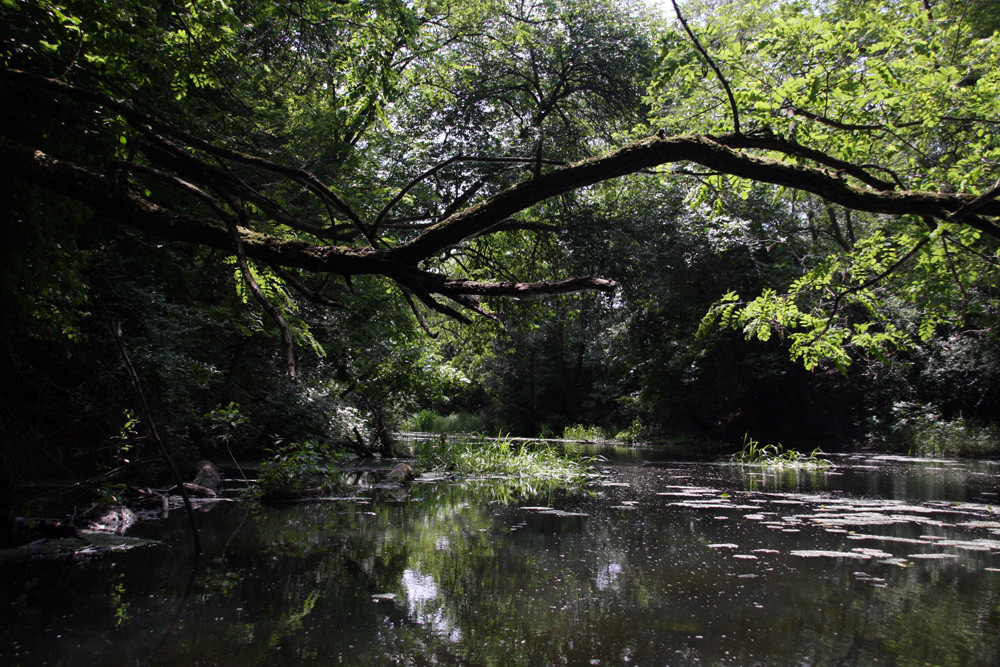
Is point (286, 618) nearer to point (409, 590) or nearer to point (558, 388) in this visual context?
point (409, 590)

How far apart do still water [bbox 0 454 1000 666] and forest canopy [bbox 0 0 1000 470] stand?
1.60 metres

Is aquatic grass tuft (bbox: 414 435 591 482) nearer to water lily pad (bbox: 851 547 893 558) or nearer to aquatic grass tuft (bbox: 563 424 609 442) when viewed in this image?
water lily pad (bbox: 851 547 893 558)

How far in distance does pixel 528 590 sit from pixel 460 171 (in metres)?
6.40

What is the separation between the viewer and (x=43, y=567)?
14.3 ft

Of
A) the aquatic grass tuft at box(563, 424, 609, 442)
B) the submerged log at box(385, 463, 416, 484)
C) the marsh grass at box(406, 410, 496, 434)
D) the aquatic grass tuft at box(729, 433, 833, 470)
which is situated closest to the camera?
the submerged log at box(385, 463, 416, 484)

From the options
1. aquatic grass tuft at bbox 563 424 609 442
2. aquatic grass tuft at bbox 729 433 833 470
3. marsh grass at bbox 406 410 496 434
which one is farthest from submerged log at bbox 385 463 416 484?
marsh grass at bbox 406 410 496 434

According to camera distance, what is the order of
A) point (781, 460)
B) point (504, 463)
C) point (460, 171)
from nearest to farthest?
point (460, 171), point (504, 463), point (781, 460)

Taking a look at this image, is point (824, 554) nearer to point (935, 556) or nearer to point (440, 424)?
point (935, 556)

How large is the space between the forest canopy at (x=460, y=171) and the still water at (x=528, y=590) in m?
1.60

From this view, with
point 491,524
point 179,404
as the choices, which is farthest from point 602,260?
point 179,404

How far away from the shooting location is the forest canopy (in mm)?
3021

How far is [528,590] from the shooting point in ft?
12.9

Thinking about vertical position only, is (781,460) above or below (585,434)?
below

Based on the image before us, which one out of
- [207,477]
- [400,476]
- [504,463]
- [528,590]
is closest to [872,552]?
[528,590]
